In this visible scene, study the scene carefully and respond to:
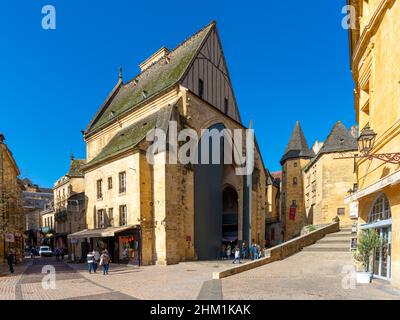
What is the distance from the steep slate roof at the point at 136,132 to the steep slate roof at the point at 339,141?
18.8 meters

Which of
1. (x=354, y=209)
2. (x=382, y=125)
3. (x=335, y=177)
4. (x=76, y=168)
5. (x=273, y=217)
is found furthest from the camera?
(x=273, y=217)

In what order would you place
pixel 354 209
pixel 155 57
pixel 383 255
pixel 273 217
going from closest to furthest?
1. pixel 383 255
2. pixel 354 209
3. pixel 155 57
4. pixel 273 217

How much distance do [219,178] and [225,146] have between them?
3.19 meters

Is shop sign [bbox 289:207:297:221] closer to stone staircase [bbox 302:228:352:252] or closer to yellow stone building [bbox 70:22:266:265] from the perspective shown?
yellow stone building [bbox 70:22:266:265]

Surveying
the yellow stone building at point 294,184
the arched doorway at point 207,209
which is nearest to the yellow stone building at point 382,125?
the arched doorway at point 207,209

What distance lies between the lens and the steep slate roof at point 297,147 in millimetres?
39688

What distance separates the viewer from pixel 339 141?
30.0 metres

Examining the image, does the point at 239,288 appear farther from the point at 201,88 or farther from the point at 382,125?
the point at 201,88

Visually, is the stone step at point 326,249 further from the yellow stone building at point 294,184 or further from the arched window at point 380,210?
the yellow stone building at point 294,184

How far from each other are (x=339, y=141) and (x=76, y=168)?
31063 millimetres

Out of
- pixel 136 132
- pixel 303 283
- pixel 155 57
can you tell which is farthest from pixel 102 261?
pixel 155 57

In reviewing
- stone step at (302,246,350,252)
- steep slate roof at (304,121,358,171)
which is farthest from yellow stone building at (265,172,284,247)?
stone step at (302,246,350,252)

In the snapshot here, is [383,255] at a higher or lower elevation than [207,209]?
higher

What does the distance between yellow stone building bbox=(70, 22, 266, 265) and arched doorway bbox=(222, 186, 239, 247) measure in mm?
99
